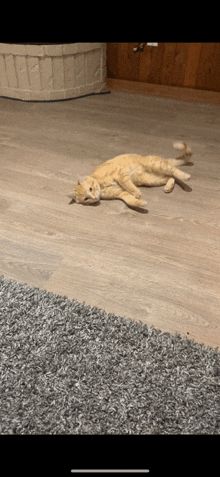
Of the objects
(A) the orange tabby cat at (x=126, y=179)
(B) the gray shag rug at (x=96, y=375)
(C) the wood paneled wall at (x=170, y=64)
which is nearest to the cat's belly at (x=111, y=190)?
(A) the orange tabby cat at (x=126, y=179)

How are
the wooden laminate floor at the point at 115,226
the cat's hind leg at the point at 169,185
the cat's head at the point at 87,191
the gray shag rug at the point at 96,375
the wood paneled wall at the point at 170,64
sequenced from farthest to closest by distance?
the wood paneled wall at the point at 170,64 < the cat's hind leg at the point at 169,185 < the cat's head at the point at 87,191 < the wooden laminate floor at the point at 115,226 < the gray shag rug at the point at 96,375

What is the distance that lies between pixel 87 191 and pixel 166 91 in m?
1.83

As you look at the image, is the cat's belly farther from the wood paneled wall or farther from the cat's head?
the wood paneled wall

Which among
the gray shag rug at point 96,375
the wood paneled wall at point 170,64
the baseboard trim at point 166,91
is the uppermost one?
the wood paneled wall at point 170,64

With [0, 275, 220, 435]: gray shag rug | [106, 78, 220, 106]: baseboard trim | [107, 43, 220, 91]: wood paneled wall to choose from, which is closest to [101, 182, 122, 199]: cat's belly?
[0, 275, 220, 435]: gray shag rug

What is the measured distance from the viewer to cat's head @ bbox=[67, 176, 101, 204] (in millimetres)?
1604

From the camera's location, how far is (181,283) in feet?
4.19

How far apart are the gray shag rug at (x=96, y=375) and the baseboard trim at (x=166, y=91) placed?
91.3 inches

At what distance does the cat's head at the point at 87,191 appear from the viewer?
1.60 m

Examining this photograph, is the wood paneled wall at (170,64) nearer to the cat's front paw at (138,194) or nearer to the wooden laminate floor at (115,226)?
the wooden laminate floor at (115,226)

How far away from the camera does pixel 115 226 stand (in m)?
1.55

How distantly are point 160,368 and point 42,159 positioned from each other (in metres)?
1.42

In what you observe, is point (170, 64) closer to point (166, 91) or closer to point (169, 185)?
point (166, 91)
